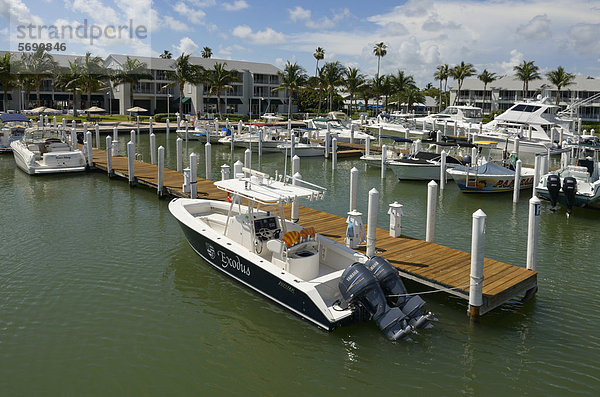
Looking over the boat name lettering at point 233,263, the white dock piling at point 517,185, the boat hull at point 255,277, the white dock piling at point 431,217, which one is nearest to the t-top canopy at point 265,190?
the boat hull at point 255,277

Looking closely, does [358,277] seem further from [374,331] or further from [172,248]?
[172,248]

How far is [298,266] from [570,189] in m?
13.4

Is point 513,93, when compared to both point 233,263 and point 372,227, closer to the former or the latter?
point 372,227

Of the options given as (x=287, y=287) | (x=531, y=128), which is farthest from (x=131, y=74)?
(x=287, y=287)

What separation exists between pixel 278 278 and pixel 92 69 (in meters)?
63.1

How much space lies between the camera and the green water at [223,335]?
855 cm

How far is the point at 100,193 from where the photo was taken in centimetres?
2275

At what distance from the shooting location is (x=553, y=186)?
19.6 metres

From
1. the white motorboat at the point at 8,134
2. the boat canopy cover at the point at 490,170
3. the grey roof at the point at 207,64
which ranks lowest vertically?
the boat canopy cover at the point at 490,170

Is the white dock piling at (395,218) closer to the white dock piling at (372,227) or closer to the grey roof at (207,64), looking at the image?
the white dock piling at (372,227)

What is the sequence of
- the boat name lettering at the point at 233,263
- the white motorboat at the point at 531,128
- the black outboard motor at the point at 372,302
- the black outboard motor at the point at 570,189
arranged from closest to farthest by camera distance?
the black outboard motor at the point at 372,302
the boat name lettering at the point at 233,263
the black outboard motor at the point at 570,189
the white motorboat at the point at 531,128

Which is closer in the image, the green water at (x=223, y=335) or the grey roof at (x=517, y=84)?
the green water at (x=223, y=335)

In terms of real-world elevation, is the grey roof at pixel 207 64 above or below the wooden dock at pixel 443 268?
above

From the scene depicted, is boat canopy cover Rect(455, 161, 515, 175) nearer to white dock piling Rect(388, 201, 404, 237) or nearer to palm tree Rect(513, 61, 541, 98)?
white dock piling Rect(388, 201, 404, 237)
